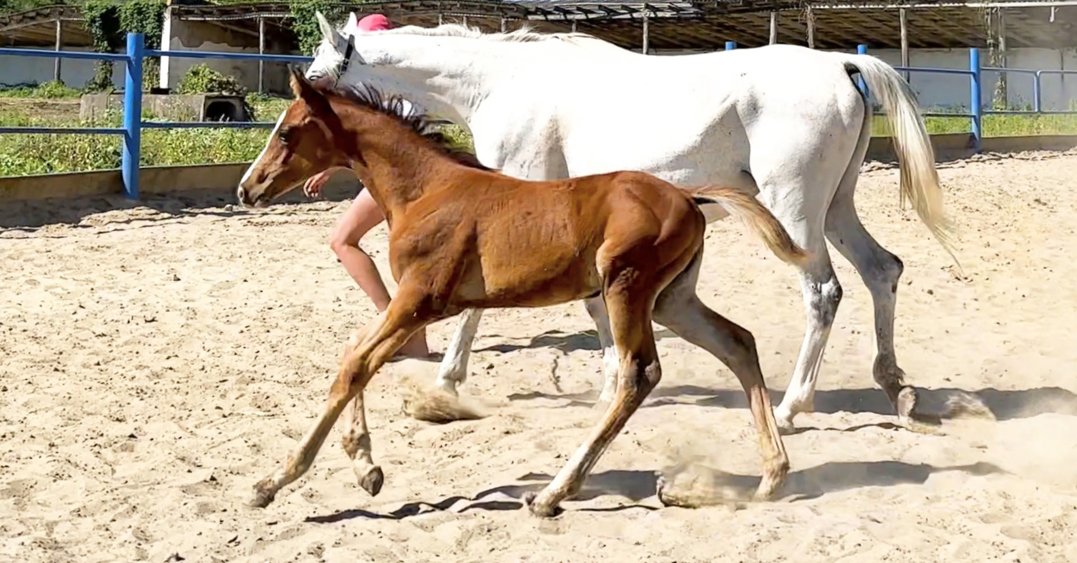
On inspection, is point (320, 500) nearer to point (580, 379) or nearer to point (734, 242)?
point (580, 379)

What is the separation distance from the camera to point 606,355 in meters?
5.59

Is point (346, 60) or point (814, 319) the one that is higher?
point (346, 60)

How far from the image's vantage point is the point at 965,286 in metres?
8.10

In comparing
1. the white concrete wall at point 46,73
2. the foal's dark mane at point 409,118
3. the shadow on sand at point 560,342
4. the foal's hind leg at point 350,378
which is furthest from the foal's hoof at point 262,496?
the white concrete wall at point 46,73

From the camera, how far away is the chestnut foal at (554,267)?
3975mm

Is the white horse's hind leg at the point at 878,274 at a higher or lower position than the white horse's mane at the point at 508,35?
lower

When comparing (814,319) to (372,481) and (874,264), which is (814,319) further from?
(372,481)


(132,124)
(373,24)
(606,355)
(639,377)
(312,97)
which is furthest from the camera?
(132,124)

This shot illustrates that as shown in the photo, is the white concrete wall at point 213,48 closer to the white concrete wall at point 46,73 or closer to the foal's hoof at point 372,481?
the white concrete wall at point 46,73

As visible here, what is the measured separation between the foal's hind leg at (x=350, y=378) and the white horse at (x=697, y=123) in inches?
54.0

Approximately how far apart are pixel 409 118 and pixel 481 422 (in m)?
1.31

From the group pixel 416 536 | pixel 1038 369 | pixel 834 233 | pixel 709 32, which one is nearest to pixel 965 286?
pixel 1038 369

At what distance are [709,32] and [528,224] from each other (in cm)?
2651

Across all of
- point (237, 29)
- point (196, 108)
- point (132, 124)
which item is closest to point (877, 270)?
point (132, 124)
